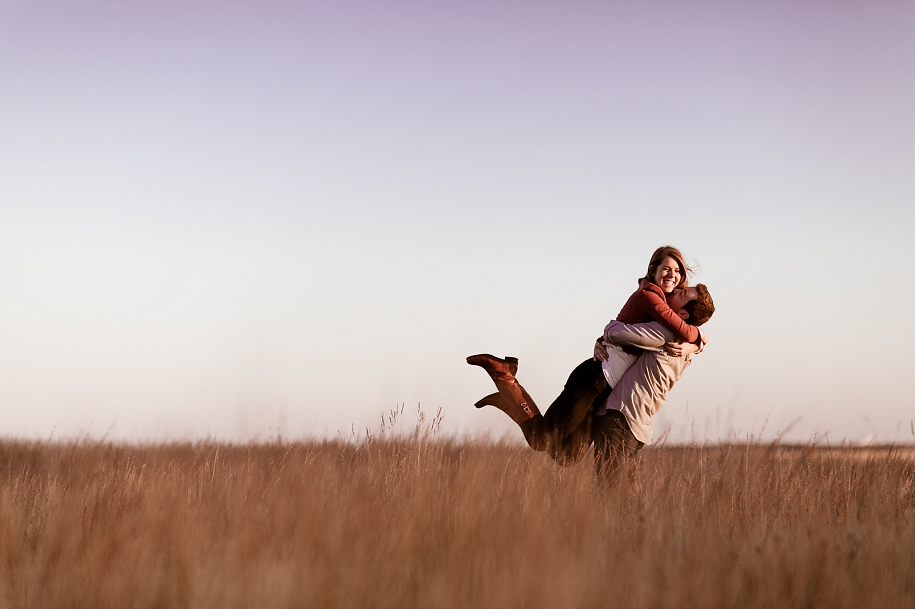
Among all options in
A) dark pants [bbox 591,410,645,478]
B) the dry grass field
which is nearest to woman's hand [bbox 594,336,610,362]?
dark pants [bbox 591,410,645,478]

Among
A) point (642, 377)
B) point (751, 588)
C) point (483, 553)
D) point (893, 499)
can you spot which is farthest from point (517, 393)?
point (893, 499)

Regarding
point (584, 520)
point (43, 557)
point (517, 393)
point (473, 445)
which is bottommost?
point (43, 557)

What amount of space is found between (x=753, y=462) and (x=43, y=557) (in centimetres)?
521

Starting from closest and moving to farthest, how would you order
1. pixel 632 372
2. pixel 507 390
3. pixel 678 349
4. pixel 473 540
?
pixel 473 540 → pixel 678 349 → pixel 632 372 → pixel 507 390

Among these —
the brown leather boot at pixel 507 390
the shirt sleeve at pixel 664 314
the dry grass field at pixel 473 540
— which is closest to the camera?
the dry grass field at pixel 473 540

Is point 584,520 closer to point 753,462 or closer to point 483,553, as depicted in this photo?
point 483,553

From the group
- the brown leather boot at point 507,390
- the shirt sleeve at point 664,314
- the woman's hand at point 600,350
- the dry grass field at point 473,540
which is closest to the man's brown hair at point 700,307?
the shirt sleeve at point 664,314

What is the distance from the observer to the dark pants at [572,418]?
5336 mm

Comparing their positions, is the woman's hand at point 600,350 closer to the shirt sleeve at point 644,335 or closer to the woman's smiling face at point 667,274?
the shirt sleeve at point 644,335

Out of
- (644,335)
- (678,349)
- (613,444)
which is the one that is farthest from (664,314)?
(613,444)

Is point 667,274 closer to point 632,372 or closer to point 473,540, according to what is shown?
point 632,372

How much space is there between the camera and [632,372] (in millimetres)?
5285

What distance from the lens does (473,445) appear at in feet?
20.7

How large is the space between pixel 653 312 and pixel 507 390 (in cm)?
126
